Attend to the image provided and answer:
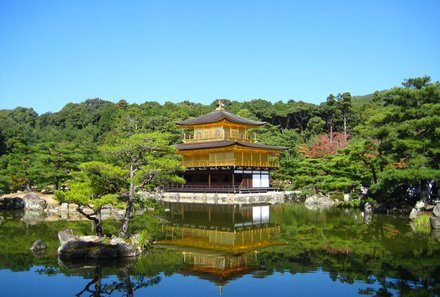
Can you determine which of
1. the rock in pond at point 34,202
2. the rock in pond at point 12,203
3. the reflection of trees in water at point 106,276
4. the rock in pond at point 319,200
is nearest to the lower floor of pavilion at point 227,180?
the rock in pond at point 319,200

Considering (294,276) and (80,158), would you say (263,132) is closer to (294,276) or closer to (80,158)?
(80,158)

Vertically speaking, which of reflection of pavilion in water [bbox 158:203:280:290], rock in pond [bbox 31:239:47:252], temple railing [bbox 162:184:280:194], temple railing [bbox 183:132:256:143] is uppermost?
temple railing [bbox 183:132:256:143]

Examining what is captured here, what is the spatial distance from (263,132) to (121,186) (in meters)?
44.0

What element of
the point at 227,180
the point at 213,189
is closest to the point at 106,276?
the point at 213,189

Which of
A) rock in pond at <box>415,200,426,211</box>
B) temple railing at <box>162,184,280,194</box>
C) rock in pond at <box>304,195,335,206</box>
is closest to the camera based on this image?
rock in pond at <box>415,200,426,211</box>

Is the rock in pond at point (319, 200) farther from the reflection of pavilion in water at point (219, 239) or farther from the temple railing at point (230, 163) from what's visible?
the reflection of pavilion in water at point (219, 239)

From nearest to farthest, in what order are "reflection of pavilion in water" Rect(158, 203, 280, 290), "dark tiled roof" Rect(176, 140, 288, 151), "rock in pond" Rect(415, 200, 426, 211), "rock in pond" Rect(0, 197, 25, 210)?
"reflection of pavilion in water" Rect(158, 203, 280, 290), "rock in pond" Rect(415, 200, 426, 211), "rock in pond" Rect(0, 197, 25, 210), "dark tiled roof" Rect(176, 140, 288, 151)

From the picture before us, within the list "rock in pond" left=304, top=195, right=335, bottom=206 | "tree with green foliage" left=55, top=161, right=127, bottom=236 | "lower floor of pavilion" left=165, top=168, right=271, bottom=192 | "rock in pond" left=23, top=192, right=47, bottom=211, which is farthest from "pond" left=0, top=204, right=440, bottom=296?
"lower floor of pavilion" left=165, top=168, right=271, bottom=192

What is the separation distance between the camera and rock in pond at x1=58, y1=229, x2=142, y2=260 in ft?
40.6

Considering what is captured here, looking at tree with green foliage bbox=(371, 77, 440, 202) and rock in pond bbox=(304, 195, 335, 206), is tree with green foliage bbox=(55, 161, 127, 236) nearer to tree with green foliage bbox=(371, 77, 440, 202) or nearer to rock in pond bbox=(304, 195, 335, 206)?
tree with green foliage bbox=(371, 77, 440, 202)

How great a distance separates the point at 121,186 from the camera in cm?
1472

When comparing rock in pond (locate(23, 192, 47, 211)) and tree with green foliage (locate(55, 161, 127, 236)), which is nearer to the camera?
tree with green foliage (locate(55, 161, 127, 236))

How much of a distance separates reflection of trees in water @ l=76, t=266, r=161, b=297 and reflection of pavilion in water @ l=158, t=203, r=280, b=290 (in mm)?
1382

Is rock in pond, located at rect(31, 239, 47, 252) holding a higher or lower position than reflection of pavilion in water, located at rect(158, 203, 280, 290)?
higher
